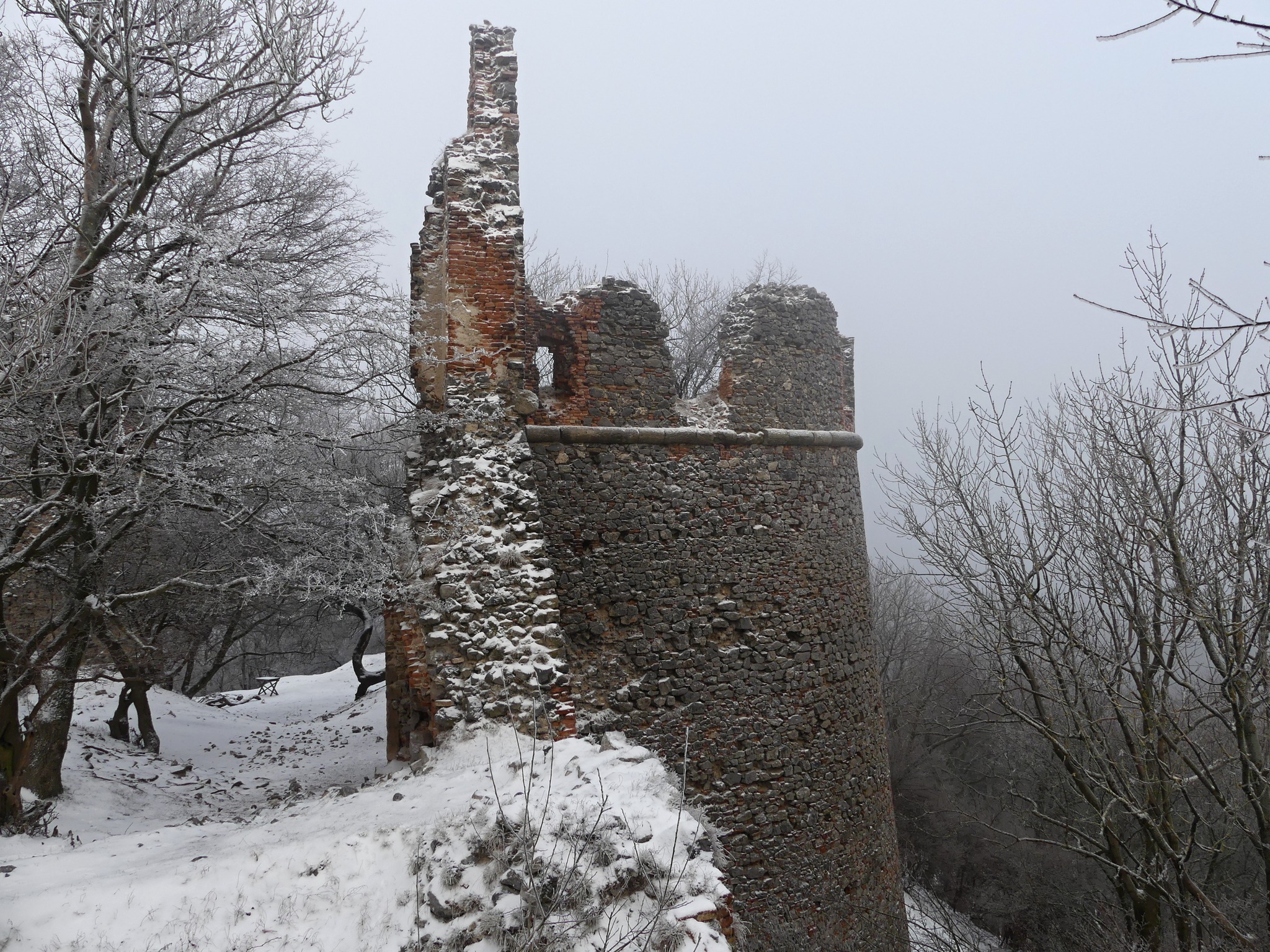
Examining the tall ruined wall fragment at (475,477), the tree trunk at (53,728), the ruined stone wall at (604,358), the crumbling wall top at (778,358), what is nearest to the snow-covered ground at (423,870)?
the tall ruined wall fragment at (475,477)

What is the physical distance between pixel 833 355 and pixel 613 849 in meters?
6.07

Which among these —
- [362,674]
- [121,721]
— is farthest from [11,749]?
[362,674]

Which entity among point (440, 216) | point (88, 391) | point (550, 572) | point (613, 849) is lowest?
point (613, 849)

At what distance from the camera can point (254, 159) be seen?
8250mm

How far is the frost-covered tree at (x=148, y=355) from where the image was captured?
16.7 feet

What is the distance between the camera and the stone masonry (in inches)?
222

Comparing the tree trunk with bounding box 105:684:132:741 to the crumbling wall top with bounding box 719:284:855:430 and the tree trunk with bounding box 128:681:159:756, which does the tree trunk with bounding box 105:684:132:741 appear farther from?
the crumbling wall top with bounding box 719:284:855:430

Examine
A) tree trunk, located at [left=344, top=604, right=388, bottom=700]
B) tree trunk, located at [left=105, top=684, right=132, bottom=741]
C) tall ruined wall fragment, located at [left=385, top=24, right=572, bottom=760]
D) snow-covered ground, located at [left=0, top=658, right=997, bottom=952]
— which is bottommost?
tree trunk, located at [left=344, top=604, right=388, bottom=700]

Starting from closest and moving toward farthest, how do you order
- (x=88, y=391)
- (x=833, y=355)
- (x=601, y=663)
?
(x=88, y=391)
(x=601, y=663)
(x=833, y=355)

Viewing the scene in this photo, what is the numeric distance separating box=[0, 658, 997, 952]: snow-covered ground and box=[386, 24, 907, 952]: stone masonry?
2.67 ft

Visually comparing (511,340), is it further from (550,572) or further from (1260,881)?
(1260,881)

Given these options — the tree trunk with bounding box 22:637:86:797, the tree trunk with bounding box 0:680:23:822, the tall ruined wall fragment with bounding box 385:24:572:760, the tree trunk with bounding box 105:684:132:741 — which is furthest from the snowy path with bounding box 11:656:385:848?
the tall ruined wall fragment with bounding box 385:24:572:760

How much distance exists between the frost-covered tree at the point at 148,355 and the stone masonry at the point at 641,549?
760 mm

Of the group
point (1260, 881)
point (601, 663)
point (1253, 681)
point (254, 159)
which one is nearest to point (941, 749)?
point (1260, 881)
